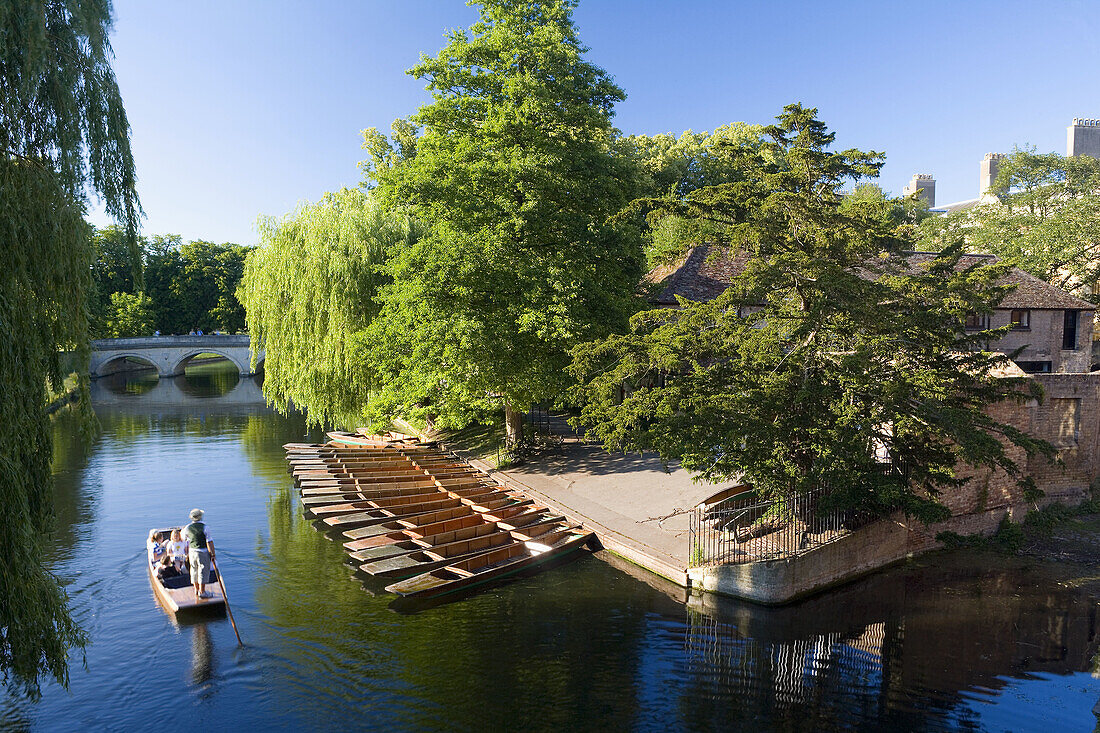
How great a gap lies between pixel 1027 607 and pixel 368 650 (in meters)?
12.7

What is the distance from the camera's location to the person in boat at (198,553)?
488 inches

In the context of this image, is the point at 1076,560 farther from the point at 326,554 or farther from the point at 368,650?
the point at 326,554

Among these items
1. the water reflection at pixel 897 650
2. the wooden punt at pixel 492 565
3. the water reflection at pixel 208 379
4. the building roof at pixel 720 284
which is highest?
the building roof at pixel 720 284

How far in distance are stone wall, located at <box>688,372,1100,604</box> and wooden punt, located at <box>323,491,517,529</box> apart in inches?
247

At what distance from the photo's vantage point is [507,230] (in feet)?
68.5

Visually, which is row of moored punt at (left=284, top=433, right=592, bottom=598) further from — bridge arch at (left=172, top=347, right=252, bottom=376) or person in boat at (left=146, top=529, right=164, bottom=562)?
bridge arch at (left=172, top=347, right=252, bottom=376)

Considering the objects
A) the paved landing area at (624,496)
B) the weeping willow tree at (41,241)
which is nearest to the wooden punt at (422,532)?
the paved landing area at (624,496)

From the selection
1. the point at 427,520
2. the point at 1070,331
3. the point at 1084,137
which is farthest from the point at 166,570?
the point at 1084,137

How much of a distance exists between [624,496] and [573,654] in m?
7.84

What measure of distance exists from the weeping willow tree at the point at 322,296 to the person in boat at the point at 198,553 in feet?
37.3


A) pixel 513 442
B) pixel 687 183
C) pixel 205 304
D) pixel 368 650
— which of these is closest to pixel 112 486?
pixel 513 442

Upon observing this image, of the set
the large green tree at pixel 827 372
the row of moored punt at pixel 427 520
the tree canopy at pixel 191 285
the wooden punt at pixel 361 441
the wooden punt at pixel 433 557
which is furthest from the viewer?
the tree canopy at pixel 191 285

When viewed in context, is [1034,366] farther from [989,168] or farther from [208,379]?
[208,379]

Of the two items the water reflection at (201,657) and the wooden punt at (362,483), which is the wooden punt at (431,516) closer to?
the wooden punt at (362,483)
